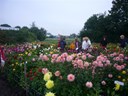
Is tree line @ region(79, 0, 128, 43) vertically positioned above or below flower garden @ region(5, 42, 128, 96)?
above

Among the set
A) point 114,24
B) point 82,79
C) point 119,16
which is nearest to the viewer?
point 82,79

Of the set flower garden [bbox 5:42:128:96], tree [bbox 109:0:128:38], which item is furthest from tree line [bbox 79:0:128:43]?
flower garden [bbox 5:42:128:96]

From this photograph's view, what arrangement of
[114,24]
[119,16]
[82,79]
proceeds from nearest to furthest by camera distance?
[82,79]
[114,24]
[119,16]

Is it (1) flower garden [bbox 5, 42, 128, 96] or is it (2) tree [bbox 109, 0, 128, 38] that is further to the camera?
(2) tree [bbox 109, 0, 128, 38]

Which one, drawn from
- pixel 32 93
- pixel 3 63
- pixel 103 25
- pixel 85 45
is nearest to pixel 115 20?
pixel 103 25

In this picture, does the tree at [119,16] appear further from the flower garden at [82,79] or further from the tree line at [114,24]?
the flower garden at [82,79]

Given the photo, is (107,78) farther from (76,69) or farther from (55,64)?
(55,64)

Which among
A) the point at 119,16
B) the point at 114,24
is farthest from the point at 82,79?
the point at 119,16

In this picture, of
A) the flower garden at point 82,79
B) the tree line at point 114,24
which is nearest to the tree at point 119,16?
the tree line at point 114,24

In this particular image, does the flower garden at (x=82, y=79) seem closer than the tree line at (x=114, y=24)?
Yes

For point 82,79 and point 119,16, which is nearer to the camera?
point 82,79

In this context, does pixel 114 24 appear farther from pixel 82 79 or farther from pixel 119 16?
pixel 82 79

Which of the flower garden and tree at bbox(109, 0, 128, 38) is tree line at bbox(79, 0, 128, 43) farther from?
the flower garden

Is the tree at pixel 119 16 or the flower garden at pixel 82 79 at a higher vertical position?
the tree at pixel 119 16
